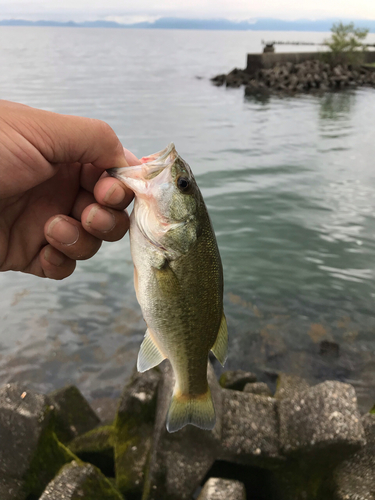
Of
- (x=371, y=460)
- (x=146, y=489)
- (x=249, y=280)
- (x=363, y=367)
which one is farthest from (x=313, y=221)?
(x=146, y=489)

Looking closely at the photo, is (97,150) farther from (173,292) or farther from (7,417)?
(7,417)

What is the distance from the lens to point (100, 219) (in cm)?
263

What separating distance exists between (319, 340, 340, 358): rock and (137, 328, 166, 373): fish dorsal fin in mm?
5010

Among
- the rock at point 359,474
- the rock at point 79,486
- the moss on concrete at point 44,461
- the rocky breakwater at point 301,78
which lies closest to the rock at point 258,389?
the rock at point 359,474

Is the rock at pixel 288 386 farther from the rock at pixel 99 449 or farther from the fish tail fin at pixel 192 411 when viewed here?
the fish tail fin at pixel 192 411

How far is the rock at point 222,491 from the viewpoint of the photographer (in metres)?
2.94

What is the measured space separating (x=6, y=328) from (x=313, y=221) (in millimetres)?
8500

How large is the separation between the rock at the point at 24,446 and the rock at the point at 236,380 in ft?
8.11

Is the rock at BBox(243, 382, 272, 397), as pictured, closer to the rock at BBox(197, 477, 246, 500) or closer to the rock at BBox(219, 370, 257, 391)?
the rock at BBox(219, 370, 257, 391)

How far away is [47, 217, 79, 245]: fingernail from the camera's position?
2.75 meters

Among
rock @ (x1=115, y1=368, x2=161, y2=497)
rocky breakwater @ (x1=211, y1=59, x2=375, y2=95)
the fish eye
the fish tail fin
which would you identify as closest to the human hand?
the fish eye

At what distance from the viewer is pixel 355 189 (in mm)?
13602

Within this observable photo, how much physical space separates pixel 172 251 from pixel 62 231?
3.18 feet

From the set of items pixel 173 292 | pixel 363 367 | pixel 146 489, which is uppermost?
pixel 173 292
